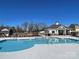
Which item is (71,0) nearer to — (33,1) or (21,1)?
(33,1)

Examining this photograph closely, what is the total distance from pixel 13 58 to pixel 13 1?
1732 cm


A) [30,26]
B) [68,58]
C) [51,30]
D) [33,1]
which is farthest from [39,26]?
[68,58]

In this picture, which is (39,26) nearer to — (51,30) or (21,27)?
(21,27)

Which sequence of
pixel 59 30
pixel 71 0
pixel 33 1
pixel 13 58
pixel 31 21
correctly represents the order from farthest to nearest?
pixel 31 21 → pixel 59 30 → pixel 33 1 → pixel 71 0 → pixel 13 58

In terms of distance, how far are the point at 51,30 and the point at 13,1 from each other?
17.2 metres

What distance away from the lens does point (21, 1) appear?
2306 centimetres

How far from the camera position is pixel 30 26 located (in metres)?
51.4

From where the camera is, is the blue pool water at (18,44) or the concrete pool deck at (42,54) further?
the blue pool water at (18,44)

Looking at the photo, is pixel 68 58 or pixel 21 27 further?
pixel 21 27

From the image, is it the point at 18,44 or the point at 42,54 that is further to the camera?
the point at 18,44

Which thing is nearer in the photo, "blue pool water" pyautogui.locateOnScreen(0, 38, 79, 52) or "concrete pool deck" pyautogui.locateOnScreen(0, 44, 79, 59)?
"concrete pool deck" pyautogui.locateOnScreen(0, 44, 79, 59)

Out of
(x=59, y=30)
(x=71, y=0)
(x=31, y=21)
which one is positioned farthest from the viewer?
(x=31, y=21)

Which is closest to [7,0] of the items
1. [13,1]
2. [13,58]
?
[13,1]

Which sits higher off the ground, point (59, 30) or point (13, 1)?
point (13, 1)
